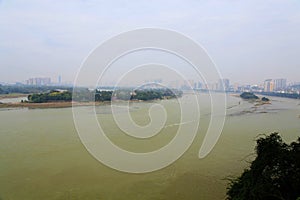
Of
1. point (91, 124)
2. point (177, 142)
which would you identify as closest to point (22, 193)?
point (177, 142)

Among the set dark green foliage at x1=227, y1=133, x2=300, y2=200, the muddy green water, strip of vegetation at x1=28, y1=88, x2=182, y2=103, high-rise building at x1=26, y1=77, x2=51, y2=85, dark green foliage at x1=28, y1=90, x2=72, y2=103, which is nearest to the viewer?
dark green foliage at x1=227, y1=133, x2=300, y2=200

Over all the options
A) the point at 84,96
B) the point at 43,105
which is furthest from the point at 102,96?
the point at 43,105

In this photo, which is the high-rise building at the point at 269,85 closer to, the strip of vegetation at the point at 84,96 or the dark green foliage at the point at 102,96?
the strip of vegetation at the point at 84,96

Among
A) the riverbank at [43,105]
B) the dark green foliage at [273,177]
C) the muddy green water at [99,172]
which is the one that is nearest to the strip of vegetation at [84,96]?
the riverbank at [43,105]

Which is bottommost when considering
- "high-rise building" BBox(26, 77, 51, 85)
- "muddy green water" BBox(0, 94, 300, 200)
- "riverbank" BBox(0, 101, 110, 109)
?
"muddy green water" BBox(0, 94, 300, 200)

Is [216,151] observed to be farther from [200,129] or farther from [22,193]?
[22,193]

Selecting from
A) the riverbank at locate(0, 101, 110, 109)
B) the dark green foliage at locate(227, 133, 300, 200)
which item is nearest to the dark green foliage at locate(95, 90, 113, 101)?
→ the riverbank at locate(0, 101, 110, 109)

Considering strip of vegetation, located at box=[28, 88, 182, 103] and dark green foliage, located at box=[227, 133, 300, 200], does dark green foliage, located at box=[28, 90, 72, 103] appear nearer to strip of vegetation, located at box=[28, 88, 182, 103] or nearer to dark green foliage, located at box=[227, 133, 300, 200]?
strip of vegetation, located at box=[28, 88, 182, 103]

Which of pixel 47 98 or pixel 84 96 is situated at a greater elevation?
pixel 84 96

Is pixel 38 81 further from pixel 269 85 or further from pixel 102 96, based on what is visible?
pixel 269 85
